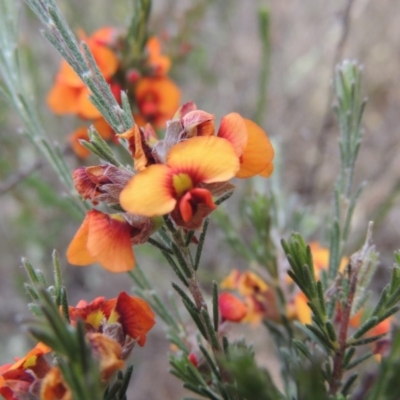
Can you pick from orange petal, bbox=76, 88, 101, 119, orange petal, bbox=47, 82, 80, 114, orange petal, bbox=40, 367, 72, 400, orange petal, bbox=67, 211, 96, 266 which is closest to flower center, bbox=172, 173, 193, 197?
orange petal, bbox=67, 211, 96, 266

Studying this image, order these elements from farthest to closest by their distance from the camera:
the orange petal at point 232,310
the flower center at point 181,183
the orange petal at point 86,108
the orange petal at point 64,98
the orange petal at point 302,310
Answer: the orange petal at point 64,98 < the orange petal at point 86,108 < the orange petal at point 302,310 < the orange petal at point 232,310 < the flower center at point 181,183

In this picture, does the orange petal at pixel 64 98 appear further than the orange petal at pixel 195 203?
Yes

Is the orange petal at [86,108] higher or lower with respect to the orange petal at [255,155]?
higher

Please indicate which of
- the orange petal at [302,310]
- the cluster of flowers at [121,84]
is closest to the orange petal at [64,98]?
the cluster of flowers at [121,84]

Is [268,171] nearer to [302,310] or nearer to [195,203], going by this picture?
[195,203]

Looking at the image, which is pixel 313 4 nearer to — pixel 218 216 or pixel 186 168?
pixel 218 216

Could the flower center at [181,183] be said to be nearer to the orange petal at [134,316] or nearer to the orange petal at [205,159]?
the orange petal at [205,159]

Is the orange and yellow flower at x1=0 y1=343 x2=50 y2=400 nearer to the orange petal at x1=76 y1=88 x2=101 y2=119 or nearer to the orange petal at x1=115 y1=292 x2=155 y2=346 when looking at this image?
the orange petal at x1=115 y1=292 x2=155 y2=346
